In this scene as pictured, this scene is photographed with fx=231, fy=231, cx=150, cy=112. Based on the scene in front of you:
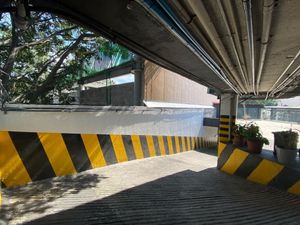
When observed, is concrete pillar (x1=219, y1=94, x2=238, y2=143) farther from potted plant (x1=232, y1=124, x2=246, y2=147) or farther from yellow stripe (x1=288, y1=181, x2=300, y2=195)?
yellow stripe (x1=288, y1=181, x2=300, y2=195)

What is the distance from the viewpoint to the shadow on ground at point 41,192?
2.77 meters

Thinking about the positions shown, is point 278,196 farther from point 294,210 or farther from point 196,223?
point 196,223

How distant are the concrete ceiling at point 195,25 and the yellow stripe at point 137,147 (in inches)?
107

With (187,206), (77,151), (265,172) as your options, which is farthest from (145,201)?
(265,172)

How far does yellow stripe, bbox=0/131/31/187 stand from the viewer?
3.35m

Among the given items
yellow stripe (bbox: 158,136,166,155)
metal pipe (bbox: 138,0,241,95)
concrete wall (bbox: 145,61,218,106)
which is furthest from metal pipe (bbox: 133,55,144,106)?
metal pipe (bbox: 138,0,241,95)

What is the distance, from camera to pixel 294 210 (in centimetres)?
329

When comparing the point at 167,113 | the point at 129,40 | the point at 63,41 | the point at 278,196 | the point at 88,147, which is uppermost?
the point at 63,41

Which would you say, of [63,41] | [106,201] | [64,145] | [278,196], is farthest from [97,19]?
[63,41]

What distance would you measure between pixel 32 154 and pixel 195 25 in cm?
313

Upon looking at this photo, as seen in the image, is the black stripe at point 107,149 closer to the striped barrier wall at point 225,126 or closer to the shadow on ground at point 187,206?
the shadow on ground at point 187,206

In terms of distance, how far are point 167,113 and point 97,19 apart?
486 centimetres

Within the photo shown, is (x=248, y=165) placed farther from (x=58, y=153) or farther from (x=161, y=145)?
(x=58, y=153)

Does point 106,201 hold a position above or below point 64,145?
below
